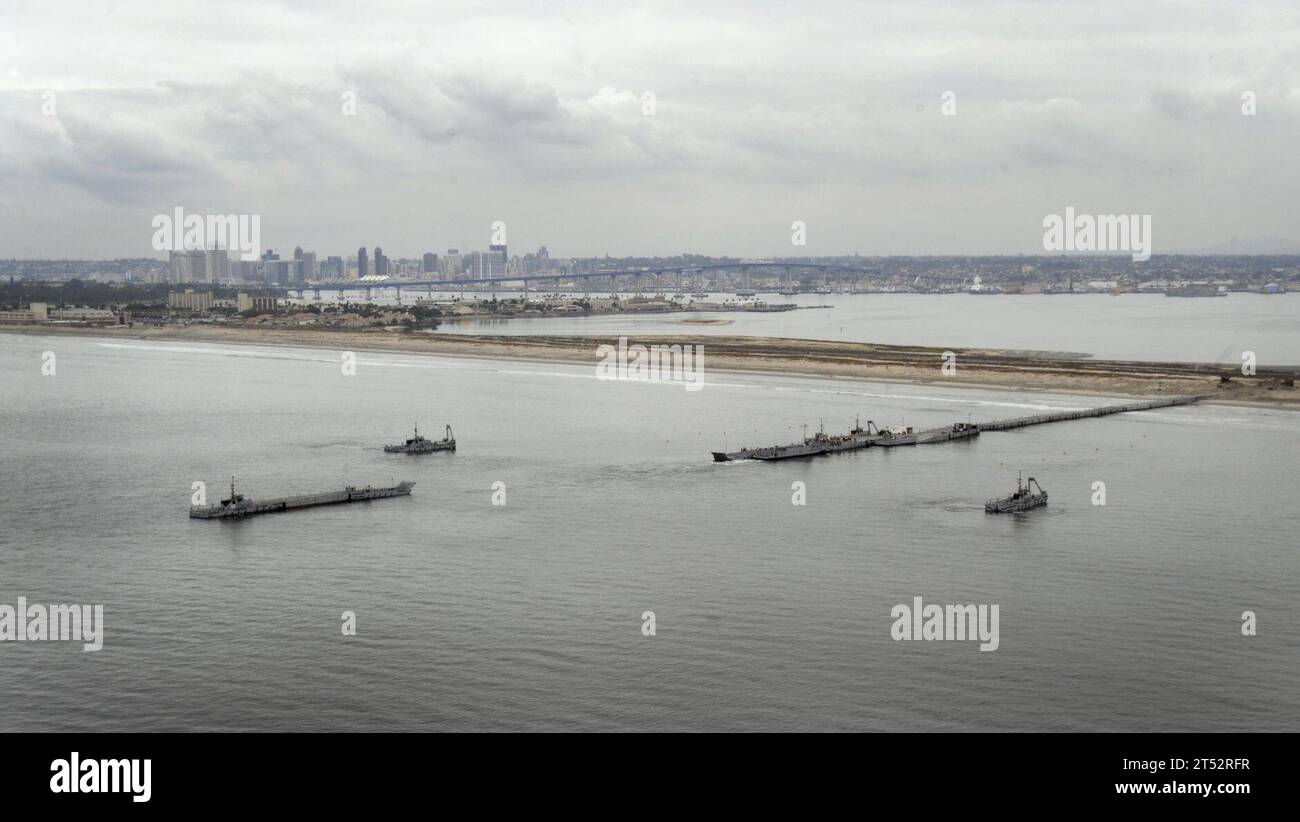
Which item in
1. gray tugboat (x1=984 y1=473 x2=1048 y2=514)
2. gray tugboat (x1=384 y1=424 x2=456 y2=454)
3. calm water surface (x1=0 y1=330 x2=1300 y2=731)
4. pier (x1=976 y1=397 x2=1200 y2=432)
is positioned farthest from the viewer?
pier (x1=976 y1=397 x2=1200 y2=432)

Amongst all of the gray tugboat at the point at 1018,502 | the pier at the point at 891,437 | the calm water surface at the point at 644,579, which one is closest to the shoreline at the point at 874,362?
the pier at the point at 891,437

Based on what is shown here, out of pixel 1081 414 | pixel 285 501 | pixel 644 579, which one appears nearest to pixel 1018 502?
pixel 644 579

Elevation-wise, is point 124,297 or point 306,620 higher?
point 124,297

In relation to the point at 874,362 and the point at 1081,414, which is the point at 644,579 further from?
the point at 874,362

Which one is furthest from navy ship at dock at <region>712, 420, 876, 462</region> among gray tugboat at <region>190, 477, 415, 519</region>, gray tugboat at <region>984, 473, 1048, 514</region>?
gray tugboat at <region>190, 477, 415, 519</region>

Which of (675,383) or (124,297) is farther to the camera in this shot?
(124,297)

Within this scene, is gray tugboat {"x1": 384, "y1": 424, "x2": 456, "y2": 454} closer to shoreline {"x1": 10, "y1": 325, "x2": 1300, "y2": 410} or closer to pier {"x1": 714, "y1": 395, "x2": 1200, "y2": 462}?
pier {"x1": 714, "y1": 395, "x2": 1200, "y2": 462}
